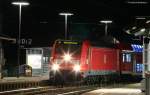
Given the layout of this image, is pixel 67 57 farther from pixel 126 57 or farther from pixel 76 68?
pixel 126 57

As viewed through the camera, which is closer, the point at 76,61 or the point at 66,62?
the point at 76,61

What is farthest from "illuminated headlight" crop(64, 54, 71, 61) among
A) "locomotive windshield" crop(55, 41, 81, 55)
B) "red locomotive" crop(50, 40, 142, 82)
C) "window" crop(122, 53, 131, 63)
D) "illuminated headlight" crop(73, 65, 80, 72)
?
"window" crop(122, 53, 131, 63)

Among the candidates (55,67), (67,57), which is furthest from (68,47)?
(55,67)

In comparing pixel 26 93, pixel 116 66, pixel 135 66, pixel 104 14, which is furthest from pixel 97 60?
pixel 104 14

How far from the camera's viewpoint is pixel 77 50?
35.3 meters

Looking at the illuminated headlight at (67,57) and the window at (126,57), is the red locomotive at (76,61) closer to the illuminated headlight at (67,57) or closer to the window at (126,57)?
the illuminated headlight at (67,57)

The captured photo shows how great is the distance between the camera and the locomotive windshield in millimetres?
35344

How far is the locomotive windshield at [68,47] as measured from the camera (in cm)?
3534

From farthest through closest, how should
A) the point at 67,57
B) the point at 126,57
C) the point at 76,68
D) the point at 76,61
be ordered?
the point at 126,57 < the point at 67,57 < the point at 76,61 < the point at 76,68

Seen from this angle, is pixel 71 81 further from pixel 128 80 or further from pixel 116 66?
pixel 128 80

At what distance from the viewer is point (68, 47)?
117 ft

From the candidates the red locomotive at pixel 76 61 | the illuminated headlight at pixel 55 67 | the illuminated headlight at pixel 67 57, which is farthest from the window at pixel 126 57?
the illuminated headlight at pixel 55 67

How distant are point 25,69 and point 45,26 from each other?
124 feet

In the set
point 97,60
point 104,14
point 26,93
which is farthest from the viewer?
point 104,14
